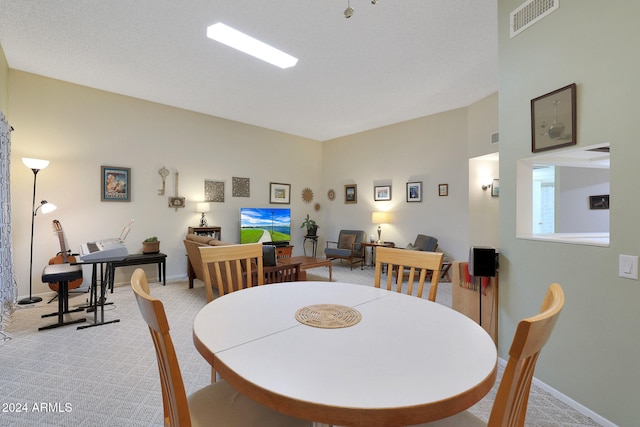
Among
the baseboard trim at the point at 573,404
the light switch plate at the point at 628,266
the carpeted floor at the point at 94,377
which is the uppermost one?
the light switch plate at the point at 628,266

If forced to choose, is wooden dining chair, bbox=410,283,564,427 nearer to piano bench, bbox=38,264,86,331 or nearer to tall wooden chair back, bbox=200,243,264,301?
tall wooden chair back, bbox=200,243,264,301

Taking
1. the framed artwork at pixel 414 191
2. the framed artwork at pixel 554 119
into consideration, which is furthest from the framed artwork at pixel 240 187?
the framed artwork at pixel 554 119

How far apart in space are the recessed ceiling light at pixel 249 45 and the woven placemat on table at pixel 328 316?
3030mm

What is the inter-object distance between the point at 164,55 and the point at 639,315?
4814 mm

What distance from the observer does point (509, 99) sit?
7.41 feet

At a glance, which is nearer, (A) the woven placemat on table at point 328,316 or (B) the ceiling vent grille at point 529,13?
(A) the woven placemat on table at point 328,316

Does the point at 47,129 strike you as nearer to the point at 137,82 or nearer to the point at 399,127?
the point at 137,82

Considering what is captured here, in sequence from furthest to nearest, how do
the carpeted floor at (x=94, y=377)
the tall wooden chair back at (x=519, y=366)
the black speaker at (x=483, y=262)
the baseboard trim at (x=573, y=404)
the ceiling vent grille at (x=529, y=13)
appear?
the black speaker at (x=483, y=262), the ceiling vent grille at (x=529, y=13), the carpeted floor at (x=94, y=377), the baseboard trim at (x=573, y=404), the tall wooden chair back at (x=519, y=366)

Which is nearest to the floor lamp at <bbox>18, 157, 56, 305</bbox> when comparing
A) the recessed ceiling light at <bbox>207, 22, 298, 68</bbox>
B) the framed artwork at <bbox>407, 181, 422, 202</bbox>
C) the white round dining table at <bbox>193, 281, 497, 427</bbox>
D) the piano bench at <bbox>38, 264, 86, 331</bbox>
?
the piano bench at <bbox>38, 264, 86, 331</bbox>

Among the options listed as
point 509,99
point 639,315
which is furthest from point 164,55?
point 639,315

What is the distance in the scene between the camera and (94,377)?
2.13m

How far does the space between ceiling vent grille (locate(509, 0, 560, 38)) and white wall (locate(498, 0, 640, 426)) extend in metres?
0.04

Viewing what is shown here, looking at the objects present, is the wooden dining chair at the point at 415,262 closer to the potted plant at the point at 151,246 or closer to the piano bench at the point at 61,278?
the piano bench at the point at 61,278

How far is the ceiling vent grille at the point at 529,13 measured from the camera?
194cm
